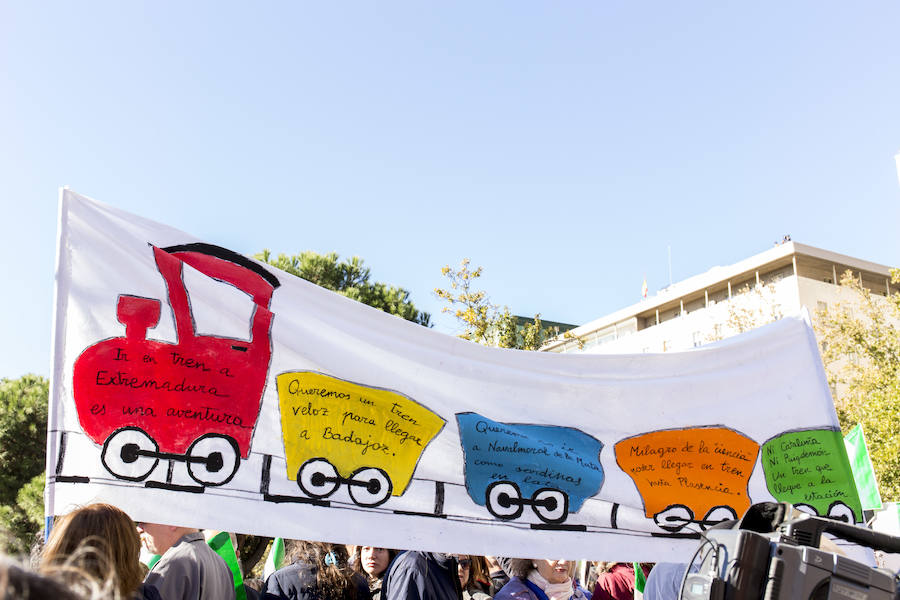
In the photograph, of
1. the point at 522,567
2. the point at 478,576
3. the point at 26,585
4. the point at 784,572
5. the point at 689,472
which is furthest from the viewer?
the point at 478,576

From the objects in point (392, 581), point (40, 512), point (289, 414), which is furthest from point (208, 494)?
point (40, 512)

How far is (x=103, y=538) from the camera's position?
8.90 ft

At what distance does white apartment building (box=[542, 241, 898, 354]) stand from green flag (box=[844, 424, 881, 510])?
24787mm

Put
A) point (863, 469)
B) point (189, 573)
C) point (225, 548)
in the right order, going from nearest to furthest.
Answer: point (189, 573) → point (225, 548) → point (863, 469)

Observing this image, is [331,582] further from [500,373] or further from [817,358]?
[817,358]

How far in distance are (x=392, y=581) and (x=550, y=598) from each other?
1.19m

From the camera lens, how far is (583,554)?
3.99 metres

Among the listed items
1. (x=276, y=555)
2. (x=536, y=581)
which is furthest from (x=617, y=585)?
(x=276, y=555)

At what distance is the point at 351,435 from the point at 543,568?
1.81 meters

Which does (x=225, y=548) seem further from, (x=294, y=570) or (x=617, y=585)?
(x=617, y=585)

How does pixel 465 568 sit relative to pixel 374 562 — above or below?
below

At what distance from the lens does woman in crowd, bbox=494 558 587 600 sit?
15.3ft

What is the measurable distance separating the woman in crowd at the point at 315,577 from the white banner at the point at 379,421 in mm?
832

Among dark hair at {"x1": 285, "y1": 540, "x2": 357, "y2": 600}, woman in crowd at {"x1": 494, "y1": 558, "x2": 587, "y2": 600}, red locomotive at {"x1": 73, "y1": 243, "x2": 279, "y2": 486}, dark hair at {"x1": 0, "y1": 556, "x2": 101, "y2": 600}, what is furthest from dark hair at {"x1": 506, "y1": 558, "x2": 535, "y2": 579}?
dark hair at {"x1": 0, "y1": 556, "x2": 101, "y2": 600}
